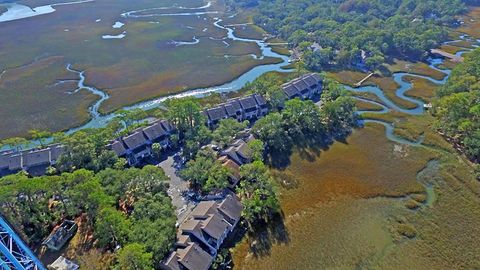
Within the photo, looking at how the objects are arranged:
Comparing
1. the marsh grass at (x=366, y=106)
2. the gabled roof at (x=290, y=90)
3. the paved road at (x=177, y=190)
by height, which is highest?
the gabled roof at (x=290, y=90)

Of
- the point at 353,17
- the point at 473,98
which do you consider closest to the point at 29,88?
the point at 473,98

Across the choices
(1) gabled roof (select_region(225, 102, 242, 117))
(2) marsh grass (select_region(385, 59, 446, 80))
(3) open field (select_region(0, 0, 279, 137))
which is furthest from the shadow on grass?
(2) marsh grass (select_region(385, 59, 446, 80))

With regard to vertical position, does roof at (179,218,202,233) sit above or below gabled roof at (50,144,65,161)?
below

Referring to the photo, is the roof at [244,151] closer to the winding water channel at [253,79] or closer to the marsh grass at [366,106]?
the winding water channel at [253,79]

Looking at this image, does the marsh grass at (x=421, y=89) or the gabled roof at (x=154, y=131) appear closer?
the gabled roof at (x=154, y=131)

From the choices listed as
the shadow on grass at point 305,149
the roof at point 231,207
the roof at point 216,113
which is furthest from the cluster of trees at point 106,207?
the roof at point 216,113

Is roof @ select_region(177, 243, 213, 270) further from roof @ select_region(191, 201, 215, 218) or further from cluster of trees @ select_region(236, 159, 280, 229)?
cluster of trees @ select_region(236, 159, 280, 229)

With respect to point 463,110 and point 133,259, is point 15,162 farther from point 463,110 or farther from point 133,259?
point 463,110
